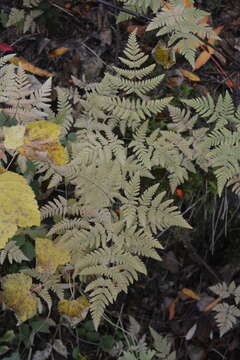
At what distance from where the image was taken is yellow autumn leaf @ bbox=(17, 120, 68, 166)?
100 inches

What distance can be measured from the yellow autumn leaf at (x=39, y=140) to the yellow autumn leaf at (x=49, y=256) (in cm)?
72

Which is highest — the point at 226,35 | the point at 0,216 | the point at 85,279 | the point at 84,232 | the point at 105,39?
the point at 226,35

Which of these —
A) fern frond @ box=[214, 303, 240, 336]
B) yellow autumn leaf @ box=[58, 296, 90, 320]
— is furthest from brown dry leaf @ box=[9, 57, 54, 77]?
fern frond @ box=[214, 303, 240, 336]

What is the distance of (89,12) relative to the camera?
3873 mm

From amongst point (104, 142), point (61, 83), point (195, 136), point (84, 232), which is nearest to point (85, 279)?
point (84, 232)

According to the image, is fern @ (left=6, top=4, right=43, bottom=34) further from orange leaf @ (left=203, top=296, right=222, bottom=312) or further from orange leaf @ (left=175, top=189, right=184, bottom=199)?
orange leaf @ (left=203, top=296, right=222, bottom=312)

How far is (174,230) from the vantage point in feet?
12.3

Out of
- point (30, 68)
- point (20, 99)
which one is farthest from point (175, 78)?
point (20, 99)

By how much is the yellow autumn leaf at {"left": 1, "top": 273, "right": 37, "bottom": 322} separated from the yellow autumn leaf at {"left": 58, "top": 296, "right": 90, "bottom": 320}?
21cm

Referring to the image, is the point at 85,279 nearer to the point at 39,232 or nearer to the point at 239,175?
the point at 39,232

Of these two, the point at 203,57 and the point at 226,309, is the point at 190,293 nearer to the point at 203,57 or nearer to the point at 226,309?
the point at 226,309

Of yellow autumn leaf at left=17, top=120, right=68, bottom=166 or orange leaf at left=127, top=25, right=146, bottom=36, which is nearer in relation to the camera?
yellow autumn leaf at left=17, top=120, right=68, bottom=166

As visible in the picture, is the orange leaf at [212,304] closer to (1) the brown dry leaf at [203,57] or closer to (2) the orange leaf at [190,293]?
(2) the orange leaf at [190,293]

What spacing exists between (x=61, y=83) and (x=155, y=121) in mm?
841
